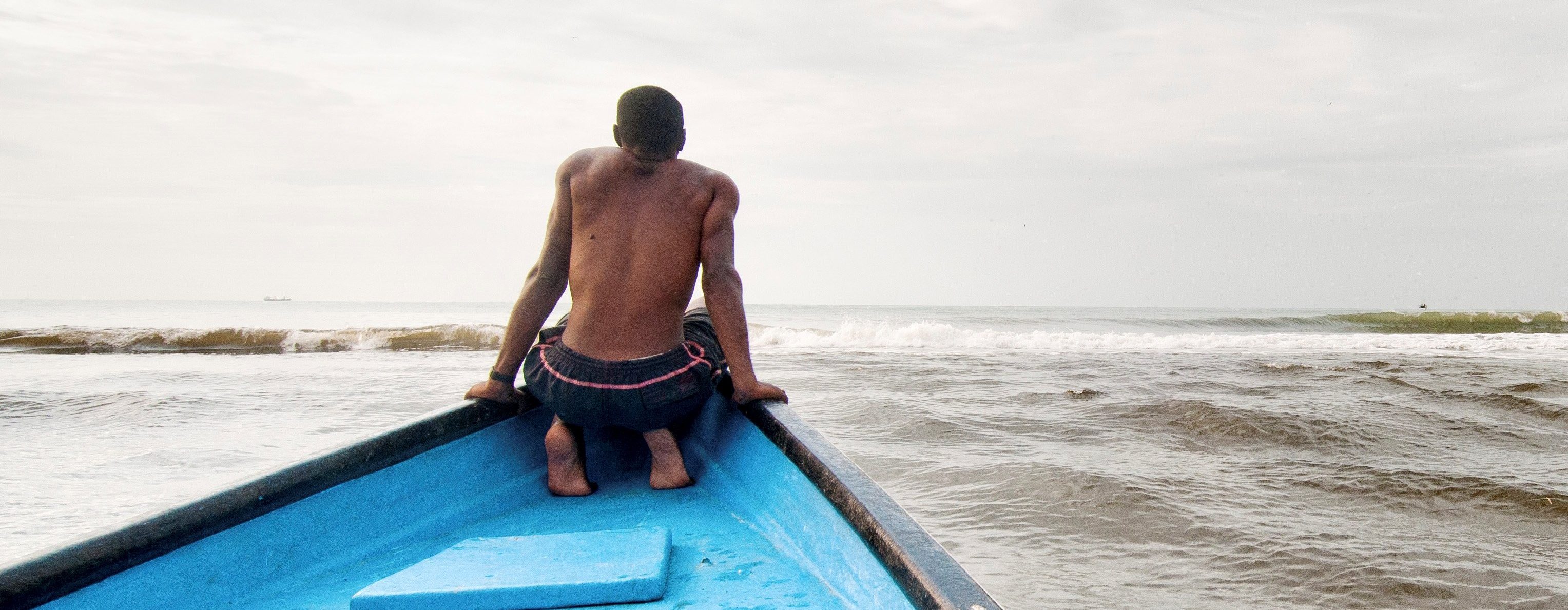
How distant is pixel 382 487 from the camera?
2092 millimetres

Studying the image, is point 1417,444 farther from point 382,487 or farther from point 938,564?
point 382,487

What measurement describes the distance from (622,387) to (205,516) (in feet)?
3.46

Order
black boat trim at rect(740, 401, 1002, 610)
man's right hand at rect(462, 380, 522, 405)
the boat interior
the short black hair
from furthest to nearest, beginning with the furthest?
man's right hand at rect(462, 380, 522, 405) < the short black hair < the boat interior < black boat trim at rect(740, 401, 1002, 610)

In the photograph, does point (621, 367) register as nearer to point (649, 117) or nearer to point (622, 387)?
point (622, 387)

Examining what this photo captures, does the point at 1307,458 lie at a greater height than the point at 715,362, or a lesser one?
lesser

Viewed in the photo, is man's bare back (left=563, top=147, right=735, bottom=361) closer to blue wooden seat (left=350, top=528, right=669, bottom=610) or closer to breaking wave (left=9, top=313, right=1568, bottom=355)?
blue wooden seat (left=350, top=528, right=669, bottom=610)

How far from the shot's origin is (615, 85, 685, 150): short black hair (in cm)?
238

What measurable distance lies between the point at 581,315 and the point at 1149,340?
1759cm

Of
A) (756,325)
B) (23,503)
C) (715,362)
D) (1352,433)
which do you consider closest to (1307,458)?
(1352,433)

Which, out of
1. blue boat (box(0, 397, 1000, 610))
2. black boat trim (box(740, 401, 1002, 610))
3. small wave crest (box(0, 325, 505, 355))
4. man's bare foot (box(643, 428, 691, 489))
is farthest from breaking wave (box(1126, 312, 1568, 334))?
black boat trim (box(740, 401, 1002, 610))

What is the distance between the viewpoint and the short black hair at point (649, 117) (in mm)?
2375

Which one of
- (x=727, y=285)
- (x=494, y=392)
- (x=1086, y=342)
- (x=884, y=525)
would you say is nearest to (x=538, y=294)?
(x=494, y=392)

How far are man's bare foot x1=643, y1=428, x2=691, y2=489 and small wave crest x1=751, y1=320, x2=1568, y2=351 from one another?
1298 centimetres

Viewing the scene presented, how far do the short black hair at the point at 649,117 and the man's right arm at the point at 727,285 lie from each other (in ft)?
0.71
